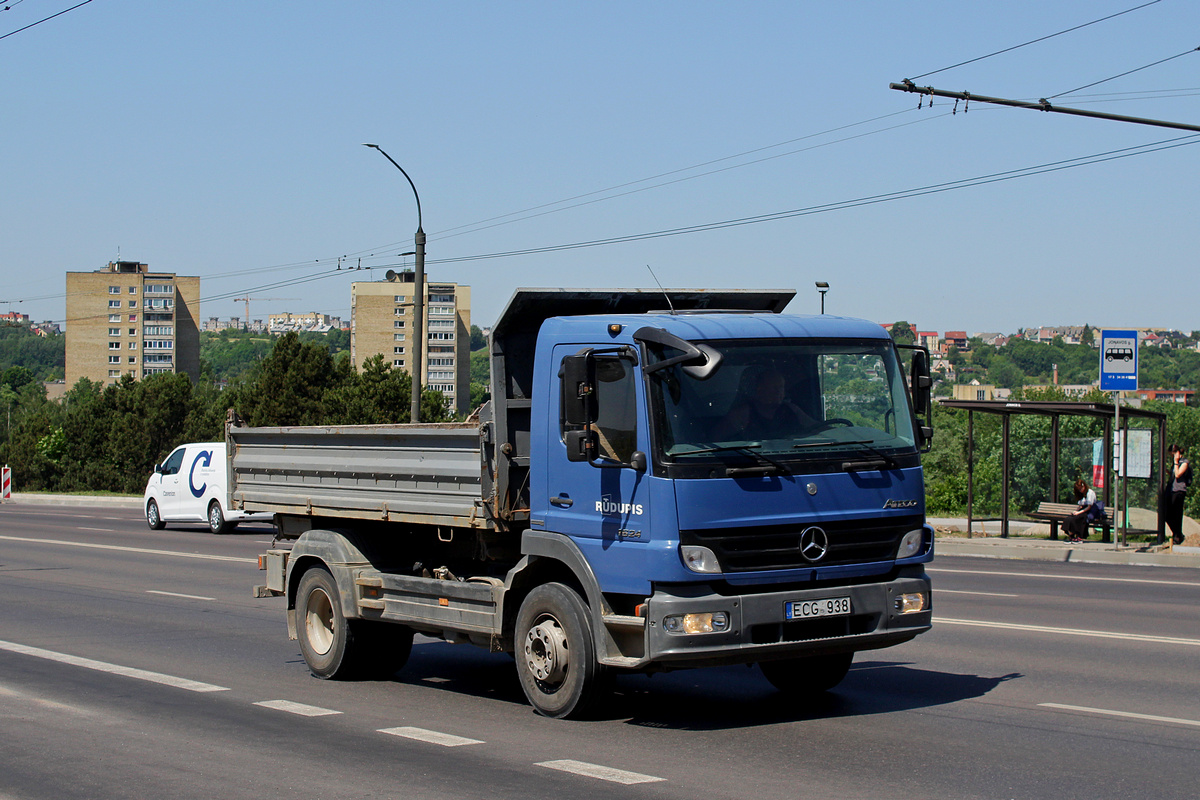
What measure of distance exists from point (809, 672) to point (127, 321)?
174m

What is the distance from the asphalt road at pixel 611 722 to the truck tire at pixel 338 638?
0.69 ft

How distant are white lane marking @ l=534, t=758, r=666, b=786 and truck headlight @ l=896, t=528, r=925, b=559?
7.38 ft

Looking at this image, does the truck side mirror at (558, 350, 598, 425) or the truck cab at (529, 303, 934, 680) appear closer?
the truck cab at (529, 303, 934, 680)

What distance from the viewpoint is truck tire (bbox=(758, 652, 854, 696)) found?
28.1 feet

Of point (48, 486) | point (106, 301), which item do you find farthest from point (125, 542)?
point (106, 301)

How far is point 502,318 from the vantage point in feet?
28.2

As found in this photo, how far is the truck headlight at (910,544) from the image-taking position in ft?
25.6

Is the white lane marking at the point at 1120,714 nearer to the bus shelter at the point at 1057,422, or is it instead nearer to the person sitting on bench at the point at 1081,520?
the bus shelter at the point at 1057,422

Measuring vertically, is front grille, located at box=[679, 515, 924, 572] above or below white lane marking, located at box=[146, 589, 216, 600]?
above

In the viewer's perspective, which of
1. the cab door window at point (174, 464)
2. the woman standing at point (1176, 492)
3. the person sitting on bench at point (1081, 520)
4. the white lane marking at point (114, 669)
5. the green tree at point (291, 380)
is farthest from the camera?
the green tree at point (291, 380)

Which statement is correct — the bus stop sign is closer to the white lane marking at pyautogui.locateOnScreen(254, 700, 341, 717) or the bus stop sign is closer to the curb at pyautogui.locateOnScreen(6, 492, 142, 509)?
the white lane marking at pyautogui.locateOnScreen(254, 700, 341, 717)

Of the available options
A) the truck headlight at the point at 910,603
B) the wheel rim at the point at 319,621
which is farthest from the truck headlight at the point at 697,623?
the wheel rim at the point at 319,621

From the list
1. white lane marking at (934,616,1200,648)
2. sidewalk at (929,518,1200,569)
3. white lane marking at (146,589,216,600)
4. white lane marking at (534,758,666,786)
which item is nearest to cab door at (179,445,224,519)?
white lane marking at (146,589,216,600)

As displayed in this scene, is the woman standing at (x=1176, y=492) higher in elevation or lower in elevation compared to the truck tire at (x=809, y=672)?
higher
